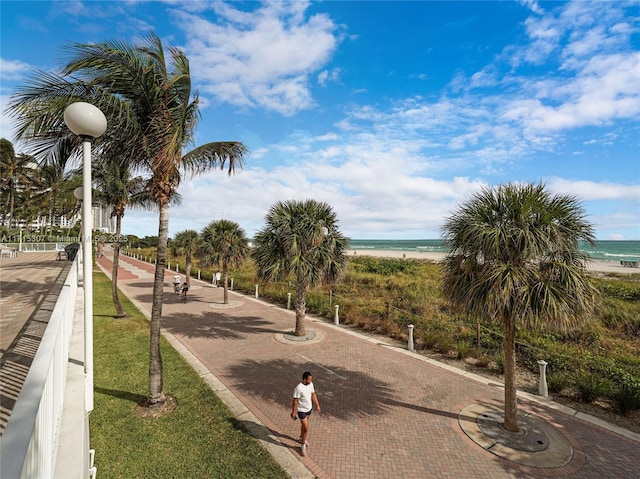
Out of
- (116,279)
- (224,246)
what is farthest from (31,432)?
(224,246)

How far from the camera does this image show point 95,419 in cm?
727

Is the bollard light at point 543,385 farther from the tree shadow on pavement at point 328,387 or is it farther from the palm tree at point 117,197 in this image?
the palm tree at point 117,197

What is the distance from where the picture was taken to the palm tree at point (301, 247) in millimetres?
13367

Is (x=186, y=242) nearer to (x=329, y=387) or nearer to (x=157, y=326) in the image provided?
(x=157, y=326)

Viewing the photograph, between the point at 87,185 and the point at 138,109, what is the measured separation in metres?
3.91

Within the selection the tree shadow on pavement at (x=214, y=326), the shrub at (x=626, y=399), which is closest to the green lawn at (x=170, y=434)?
the tree shadow on pavement at (x=214, y=326)

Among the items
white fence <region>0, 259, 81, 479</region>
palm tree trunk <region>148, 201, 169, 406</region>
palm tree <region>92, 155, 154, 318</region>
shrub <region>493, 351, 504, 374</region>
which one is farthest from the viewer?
palm tree <region>92, 155, 154, 318</region>

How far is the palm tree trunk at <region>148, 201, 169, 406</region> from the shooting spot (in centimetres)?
795

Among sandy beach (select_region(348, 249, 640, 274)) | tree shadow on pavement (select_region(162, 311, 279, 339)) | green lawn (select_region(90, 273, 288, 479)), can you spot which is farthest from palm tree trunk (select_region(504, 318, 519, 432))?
tree shadow on pavement (select_region(162, 311, 279, 339))

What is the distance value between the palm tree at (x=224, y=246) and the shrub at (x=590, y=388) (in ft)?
59.7

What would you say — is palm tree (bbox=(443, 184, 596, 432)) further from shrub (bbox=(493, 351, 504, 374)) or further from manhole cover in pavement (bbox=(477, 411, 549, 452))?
shrub (bbox=(493, 351, 504, 374))

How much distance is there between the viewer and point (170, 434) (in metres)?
6.83

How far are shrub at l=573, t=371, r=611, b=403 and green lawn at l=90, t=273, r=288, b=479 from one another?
8.74 m

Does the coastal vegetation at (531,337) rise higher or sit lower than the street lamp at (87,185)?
lower
